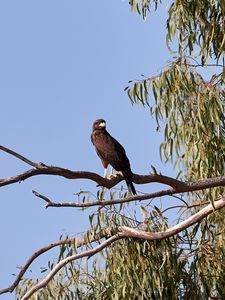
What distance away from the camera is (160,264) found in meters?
7.04

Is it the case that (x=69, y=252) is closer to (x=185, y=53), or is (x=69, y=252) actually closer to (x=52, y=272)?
(x=52, y=272)

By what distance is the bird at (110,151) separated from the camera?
627 centimetres

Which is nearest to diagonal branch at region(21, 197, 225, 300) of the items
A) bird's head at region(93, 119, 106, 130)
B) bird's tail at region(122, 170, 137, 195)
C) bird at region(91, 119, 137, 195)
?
bird at region(91, 119, 137, 195)

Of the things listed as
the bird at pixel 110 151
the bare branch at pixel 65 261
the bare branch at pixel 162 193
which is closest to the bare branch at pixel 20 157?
the bare branch at pixel 162 193

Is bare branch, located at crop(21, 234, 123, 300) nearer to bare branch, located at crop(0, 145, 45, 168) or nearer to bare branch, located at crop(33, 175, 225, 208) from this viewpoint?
bare branch, located at crop(33, 175, 225, 208)

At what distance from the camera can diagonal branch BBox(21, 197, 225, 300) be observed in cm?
690

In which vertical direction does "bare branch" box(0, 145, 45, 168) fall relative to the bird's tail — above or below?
below

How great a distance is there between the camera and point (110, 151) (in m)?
6.91

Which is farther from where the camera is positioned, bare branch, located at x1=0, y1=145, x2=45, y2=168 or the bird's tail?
the bird's tail

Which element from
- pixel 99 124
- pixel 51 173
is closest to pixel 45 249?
pixel 99 124

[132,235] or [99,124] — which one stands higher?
[99,124]

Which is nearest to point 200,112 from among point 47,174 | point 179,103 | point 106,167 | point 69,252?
point 179,103

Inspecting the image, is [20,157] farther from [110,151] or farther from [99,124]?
[99,124]

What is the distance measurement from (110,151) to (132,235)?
2.05 ft
